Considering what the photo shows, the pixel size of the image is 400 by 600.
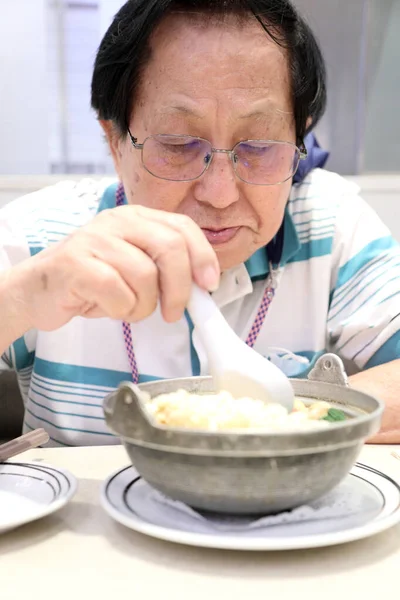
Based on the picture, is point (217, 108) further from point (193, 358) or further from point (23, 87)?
point (23, 87)

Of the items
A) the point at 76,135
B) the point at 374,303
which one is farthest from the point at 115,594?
the point at 76,135

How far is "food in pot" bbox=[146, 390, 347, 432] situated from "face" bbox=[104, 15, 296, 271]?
0.58 m

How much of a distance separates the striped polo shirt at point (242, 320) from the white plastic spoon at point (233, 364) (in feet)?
1.90

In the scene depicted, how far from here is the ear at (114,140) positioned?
1.51 meters

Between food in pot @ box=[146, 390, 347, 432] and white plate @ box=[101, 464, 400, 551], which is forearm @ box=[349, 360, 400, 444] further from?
food in pot @ box=[146, 390, 347, 432]

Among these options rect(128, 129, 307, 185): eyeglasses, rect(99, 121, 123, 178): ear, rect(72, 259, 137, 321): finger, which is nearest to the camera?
rect(72, 259, 137, 321): finger

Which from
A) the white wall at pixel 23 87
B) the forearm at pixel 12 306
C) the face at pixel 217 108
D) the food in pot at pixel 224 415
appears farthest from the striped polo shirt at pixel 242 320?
the white wall at pixel 23 87

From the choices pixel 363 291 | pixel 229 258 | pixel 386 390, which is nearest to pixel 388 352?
pixel 363 291

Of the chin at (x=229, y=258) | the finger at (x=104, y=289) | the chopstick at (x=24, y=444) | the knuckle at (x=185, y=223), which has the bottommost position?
the chopstick at (x=24, y=444)

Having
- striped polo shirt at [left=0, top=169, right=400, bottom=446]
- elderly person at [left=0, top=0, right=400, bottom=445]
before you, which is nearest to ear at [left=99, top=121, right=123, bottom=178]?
elderly person at [left=0, top=0, right=400, bottom=445]

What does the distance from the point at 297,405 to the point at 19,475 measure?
39 centimetres

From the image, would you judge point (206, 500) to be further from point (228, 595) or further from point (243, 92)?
point (243, 92)

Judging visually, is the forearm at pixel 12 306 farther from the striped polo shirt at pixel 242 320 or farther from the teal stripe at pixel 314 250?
the teal stripe at pixel 314 250

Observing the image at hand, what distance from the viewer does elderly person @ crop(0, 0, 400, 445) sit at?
0.93 metres
